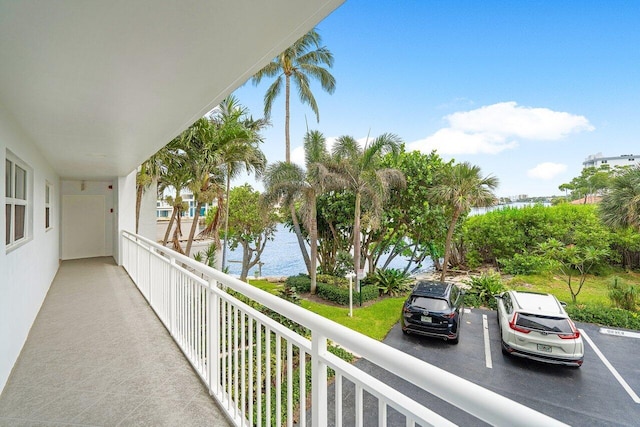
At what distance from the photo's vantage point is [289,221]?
15.1 m

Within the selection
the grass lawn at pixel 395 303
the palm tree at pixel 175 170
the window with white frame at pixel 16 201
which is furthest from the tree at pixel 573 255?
the window with white frame at pixel 16 201

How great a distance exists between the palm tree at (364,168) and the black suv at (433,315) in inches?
149

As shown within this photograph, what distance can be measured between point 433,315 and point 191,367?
241 inches

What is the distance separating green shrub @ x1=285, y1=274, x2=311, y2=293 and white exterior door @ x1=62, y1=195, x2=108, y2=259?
21.3 ft

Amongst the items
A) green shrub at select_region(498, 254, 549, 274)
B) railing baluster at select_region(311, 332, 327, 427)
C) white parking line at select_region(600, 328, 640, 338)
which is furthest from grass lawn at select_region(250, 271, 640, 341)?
railing baluster at select_region(311, 332, 327, 427)

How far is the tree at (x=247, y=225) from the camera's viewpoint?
15.9 metres

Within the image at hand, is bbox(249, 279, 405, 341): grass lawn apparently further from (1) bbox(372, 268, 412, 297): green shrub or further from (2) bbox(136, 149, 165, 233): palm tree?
(2) bbox(136, 149, 165, 233): palm tree

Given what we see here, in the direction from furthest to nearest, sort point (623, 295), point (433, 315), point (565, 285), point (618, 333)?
point (565, 285) → point (623, 295) → point (618, 333) → point (433, 315)

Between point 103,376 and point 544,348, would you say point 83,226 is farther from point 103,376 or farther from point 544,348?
point 544,348

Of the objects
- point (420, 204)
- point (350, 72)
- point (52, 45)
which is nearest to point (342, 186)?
point (420, 204)

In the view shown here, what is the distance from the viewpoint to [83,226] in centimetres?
920

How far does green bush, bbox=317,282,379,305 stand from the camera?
11.0 meters

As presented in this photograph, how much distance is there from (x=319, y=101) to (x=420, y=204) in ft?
25.7

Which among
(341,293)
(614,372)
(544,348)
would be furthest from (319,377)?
(341,293)
